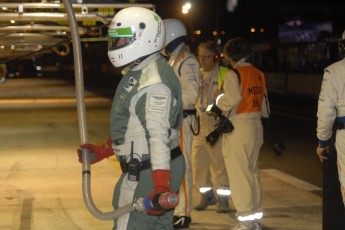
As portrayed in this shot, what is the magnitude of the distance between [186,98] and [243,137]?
28.0 inches

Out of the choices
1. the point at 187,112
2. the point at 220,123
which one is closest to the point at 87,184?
the point at 220,123

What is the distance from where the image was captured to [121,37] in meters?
4.45

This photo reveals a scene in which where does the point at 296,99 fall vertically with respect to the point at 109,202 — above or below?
below

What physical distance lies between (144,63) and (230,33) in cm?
6588

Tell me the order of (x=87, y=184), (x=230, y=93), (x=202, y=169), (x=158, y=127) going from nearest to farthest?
(x=158, y=127) < (x=87, y=184) < (x=230, y=93) < (x=202, y=169)

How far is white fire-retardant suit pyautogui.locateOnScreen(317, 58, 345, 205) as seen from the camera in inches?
216

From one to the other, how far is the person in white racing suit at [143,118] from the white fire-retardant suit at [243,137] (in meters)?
2.70

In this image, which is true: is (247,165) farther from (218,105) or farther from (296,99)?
(296,99)

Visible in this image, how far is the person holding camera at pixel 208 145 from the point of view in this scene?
8180 mm

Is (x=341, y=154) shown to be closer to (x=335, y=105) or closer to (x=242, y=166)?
(x=335, y=105)

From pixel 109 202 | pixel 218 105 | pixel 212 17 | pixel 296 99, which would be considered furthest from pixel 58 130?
pixel 212 17

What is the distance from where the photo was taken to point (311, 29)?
2990 inches

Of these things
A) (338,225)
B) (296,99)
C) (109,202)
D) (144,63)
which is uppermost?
(144,63)

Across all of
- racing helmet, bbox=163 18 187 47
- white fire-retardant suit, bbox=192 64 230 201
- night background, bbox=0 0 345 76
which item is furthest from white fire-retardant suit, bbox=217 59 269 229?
night background, bbox=0 0 345 76
